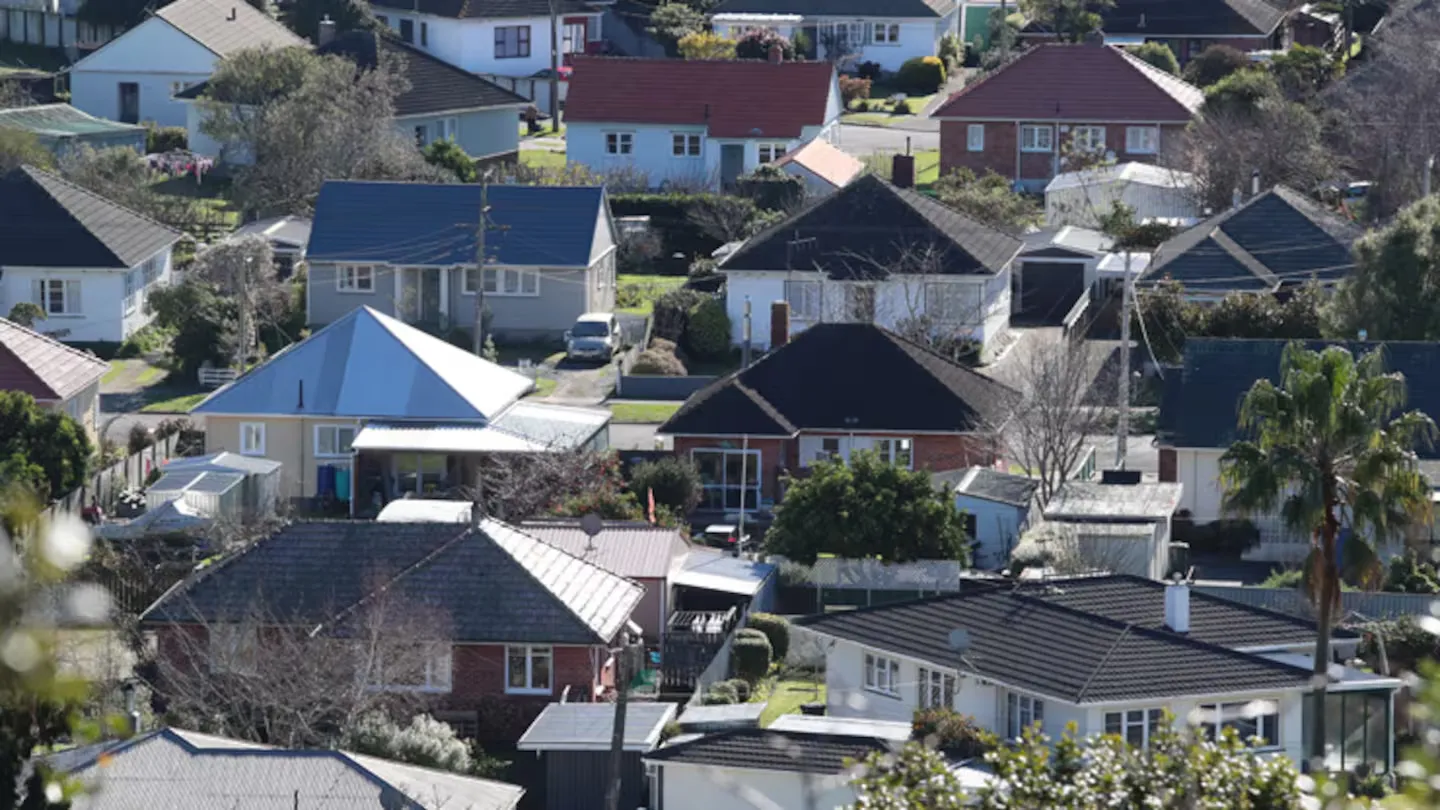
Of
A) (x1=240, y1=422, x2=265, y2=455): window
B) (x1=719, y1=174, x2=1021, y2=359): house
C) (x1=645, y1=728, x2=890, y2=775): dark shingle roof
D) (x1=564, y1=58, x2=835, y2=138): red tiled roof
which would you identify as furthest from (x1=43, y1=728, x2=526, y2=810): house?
(x1=564, y1=58, x2=835, y2=138): red tiled roof

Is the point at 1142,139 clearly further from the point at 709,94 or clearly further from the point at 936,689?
the point at 936,689

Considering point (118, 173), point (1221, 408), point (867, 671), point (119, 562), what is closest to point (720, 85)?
point (118, 173)

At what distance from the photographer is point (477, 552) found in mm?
35062

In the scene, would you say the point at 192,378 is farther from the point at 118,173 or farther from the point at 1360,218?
the point at 1360,218

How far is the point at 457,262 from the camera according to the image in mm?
59500

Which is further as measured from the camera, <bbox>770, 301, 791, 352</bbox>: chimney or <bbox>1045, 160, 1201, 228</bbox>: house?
<bbox>1045, 160, 1201, 228</bbox>: house

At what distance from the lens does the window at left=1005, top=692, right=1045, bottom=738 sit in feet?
94.8

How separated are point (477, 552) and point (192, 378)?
22.3 m

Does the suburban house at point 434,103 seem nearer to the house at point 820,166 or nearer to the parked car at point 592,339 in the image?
the house at point 820,166

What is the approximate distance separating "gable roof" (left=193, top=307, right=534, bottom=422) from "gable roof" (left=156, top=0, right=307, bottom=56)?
3063cm

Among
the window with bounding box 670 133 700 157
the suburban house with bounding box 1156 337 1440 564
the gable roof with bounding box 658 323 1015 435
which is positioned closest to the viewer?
the suburban house with bounding box 1156 337 1440 564

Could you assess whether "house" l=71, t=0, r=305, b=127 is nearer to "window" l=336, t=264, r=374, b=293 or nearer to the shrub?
"window" l=336, t=264, r=374, b=293

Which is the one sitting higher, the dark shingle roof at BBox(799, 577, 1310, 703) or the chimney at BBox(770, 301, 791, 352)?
the chimney at BBox(770, 301, 791, 352)

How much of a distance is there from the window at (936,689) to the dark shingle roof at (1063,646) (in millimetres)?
200
